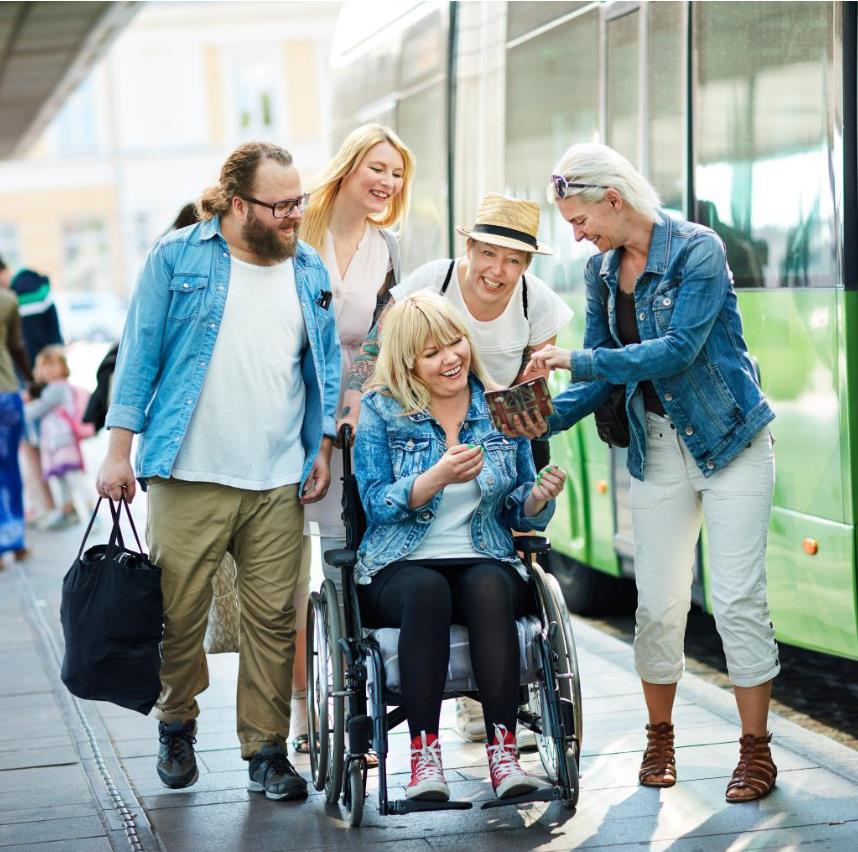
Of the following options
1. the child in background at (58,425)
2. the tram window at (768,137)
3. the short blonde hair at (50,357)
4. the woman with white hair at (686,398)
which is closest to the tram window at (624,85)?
the tram window at (768,137)

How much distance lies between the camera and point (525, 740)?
5.46m

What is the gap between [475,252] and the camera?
5090 millimetres

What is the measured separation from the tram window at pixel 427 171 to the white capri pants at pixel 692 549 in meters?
4.59

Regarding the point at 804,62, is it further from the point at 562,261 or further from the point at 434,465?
the point at 562,261

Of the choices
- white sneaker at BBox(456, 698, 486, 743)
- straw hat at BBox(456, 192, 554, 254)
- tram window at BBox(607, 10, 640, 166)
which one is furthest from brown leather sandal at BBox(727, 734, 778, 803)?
tram window at BBox(607, 10, 640, 166)

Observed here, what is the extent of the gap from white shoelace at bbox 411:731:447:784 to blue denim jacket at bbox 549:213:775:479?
3.69 ft

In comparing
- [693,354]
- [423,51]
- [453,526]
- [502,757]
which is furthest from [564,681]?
[423,51]

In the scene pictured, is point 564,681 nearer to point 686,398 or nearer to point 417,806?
point 417,806

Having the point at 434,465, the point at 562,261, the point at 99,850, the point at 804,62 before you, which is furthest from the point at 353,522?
the point at 562,261

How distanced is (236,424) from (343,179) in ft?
3.15

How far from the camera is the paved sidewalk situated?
4520 millimetres

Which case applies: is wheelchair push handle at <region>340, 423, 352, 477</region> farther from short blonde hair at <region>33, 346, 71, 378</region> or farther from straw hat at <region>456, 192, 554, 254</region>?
short blonde hair at <region>33, 346, 71, 378</region>

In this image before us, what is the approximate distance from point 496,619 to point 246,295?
→ 1.24 metres

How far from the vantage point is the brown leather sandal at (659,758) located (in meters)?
4.95
